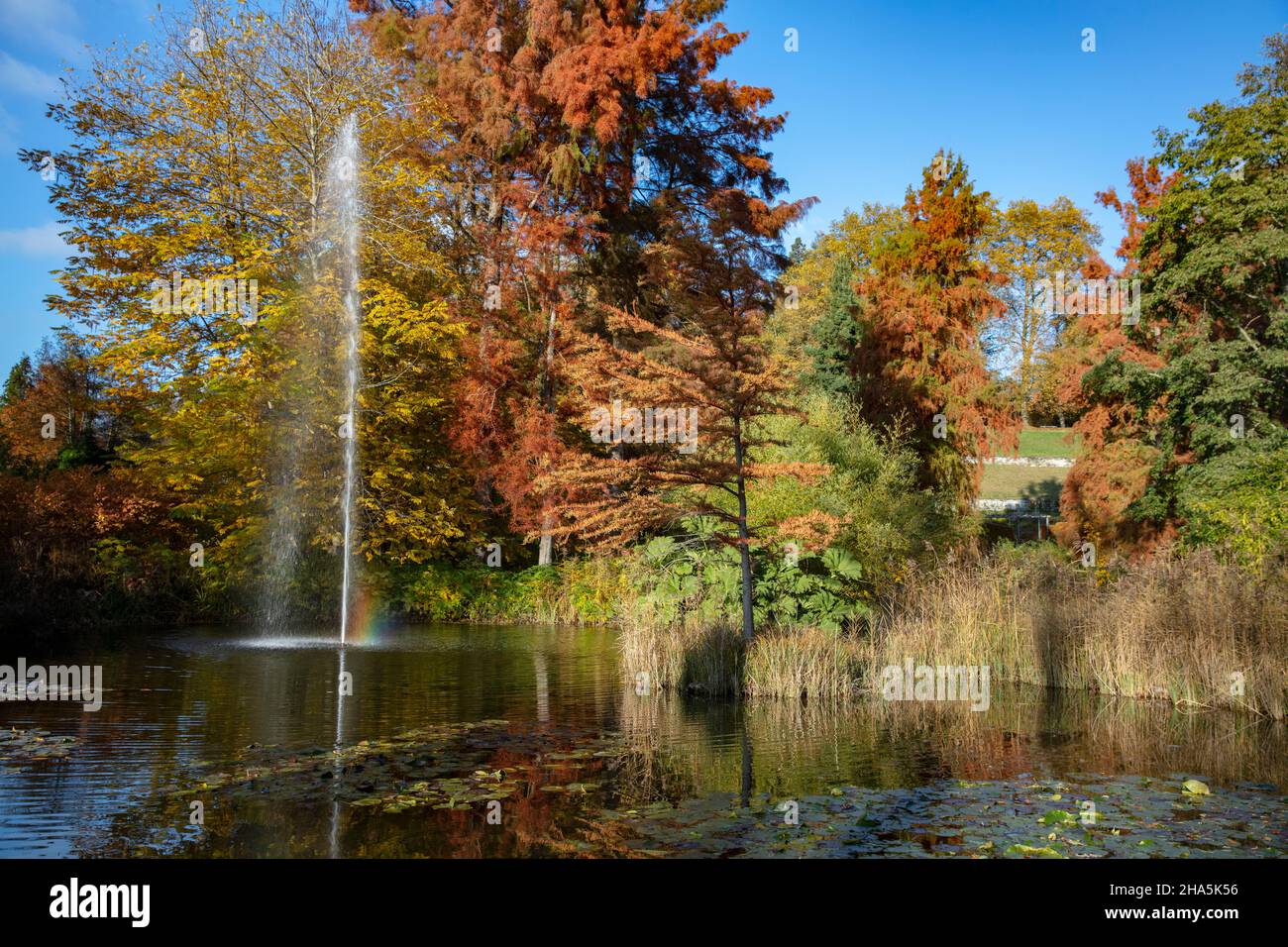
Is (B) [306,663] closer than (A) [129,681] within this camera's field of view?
No

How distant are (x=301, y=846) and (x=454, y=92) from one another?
21.4m

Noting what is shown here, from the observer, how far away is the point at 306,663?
1377 centimetres

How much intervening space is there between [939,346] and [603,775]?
26.1 metres

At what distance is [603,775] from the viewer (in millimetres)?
7512

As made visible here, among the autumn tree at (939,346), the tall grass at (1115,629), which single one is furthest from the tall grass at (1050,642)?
the autumn tree at (939,346)

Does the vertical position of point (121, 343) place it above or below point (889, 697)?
above

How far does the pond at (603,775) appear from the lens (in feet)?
18.6

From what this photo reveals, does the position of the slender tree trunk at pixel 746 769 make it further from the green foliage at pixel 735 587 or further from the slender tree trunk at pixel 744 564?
the green foliage at pixel 735 587

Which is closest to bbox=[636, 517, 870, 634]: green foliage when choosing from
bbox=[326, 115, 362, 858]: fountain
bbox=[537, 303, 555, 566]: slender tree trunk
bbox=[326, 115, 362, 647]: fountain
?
bbox=[326, 115, 362, 858]: fountain

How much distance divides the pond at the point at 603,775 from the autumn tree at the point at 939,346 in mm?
19408

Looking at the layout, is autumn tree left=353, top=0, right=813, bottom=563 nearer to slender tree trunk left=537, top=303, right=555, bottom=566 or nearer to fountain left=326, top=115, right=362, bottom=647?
slender tree trunk left=537, top=303, right=555, bottom=566

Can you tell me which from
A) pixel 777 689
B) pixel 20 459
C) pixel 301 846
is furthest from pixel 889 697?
pixel 20 459

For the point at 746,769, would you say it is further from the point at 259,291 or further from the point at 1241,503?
the point at 259,291
